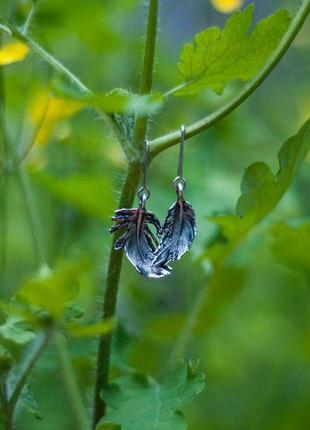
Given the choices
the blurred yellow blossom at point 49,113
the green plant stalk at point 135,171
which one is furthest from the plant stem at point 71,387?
the blurred yellow blossom at point 49,113

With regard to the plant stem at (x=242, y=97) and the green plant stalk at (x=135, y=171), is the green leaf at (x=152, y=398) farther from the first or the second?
the plant stem at (x=242, y=97)

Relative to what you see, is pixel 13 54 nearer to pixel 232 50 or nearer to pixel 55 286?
pixel 232 50

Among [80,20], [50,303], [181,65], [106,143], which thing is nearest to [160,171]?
[106,143]

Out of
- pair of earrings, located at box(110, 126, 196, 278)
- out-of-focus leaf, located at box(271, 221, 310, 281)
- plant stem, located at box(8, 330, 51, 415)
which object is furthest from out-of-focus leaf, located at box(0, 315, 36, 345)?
out-of-focus leaf, located at box(271, 221, 310, 281)

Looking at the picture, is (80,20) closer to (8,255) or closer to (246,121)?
(246,121)

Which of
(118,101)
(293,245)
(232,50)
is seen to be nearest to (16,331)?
(118,101)
